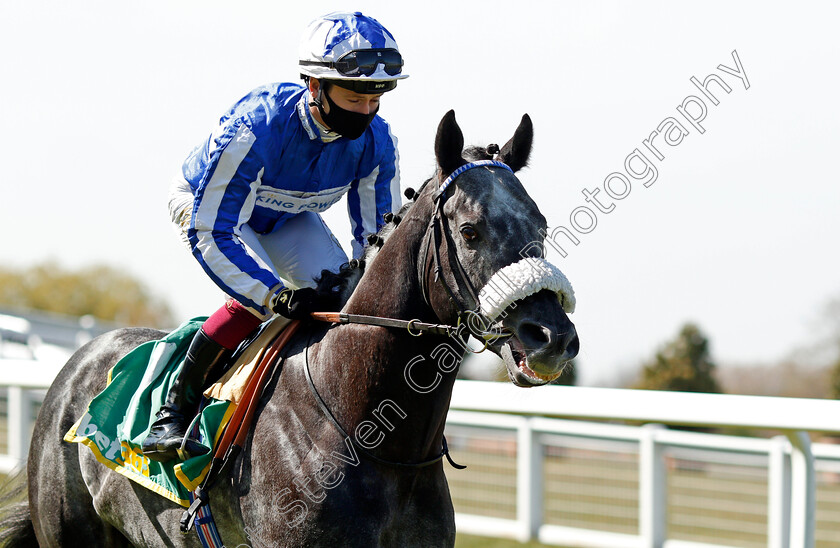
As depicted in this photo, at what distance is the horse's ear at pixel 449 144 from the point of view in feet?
9.30

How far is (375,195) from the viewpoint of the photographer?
3877 millimetres

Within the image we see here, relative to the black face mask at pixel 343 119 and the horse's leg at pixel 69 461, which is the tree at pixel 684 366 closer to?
the horse's leg at pixel 69 461

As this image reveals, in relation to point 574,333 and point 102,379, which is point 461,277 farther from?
point 102,379

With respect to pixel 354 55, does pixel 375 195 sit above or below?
below

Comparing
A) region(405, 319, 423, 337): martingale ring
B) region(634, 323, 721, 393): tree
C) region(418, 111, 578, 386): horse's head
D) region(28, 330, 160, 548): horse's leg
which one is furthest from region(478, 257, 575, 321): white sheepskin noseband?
region(634, 323, 721, 393): tree

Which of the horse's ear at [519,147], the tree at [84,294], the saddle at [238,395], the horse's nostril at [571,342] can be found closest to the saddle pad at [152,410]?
the saddle at [238,395]

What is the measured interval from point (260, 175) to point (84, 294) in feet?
158

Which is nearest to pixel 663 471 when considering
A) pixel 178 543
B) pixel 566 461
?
pixel 566 461

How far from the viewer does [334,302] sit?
3283 millimetres

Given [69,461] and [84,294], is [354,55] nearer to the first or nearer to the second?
[69,461]

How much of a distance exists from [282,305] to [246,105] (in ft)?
2.56

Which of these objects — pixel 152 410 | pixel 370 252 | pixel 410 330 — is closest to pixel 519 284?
pixel 410 330

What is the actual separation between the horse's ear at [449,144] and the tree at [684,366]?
7.86 m

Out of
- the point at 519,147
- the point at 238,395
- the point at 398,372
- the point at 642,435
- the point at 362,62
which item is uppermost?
the point at 362,62
